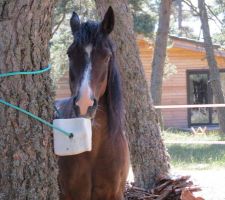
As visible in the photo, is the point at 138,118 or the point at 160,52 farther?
the point at 160,52

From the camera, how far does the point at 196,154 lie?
11352mm

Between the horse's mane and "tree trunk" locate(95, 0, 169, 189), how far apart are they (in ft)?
5.39

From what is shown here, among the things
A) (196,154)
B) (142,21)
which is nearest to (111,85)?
(196,154)

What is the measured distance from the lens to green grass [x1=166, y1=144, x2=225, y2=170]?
9.47m

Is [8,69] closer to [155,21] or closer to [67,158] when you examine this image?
[67,158]

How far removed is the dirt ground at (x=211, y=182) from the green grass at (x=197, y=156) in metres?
0.54

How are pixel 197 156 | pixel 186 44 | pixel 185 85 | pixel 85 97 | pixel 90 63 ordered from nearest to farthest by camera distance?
pixel 85 97 → pixel 90 63 → pixel 197 156 → pixel 186 44 → pixel 185 85

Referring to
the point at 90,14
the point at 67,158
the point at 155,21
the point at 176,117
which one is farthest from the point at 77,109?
the point at 176,117

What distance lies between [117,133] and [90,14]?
33.9ft

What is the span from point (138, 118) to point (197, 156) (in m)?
5.68

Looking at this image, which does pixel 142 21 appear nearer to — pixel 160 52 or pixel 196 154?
pixel 160 52

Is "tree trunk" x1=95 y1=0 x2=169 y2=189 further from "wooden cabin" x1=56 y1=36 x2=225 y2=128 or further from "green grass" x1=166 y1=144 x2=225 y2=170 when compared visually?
"wooden cabin" x1=56 y1=36 x2=225 y2=128

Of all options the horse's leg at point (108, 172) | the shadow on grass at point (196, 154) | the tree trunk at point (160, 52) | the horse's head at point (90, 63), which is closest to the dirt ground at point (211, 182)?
the shadow on grass at point (196, 154)

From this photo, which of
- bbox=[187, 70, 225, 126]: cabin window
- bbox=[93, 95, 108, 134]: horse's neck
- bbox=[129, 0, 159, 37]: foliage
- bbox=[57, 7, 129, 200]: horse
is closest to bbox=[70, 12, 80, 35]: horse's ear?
bbox=[57, 7, 129, 200]: horse
